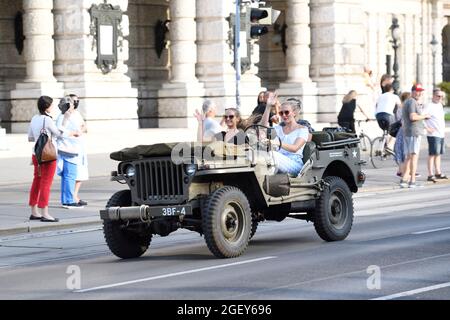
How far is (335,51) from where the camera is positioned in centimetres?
4294

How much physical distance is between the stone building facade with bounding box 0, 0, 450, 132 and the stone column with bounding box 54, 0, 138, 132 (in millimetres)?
25

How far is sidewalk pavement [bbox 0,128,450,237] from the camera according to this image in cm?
1936

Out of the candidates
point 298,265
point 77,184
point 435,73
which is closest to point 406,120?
point 77,184

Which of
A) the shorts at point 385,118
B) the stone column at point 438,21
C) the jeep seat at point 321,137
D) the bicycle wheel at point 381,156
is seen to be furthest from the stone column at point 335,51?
the jeep seat at point 321,137

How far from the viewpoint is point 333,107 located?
42.9 metres

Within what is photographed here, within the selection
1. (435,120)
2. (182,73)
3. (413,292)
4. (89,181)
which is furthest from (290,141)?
(182,73)

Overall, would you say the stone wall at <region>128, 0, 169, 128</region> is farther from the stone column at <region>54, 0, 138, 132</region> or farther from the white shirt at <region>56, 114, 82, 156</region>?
the white shirt at <region>56, 114, 82, 156</region>

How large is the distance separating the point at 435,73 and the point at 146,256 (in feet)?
162

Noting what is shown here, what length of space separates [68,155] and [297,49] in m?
23.5

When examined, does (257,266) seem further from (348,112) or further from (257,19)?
(348,112)

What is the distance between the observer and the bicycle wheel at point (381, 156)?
3097cm

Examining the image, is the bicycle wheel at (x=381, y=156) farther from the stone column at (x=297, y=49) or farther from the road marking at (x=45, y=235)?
the road marking at (x=45, y=235)

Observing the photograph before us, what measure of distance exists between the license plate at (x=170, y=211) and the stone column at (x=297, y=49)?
29.5 m

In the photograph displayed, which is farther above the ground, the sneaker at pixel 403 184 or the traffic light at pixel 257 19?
the traffic light at pixel 257 19
